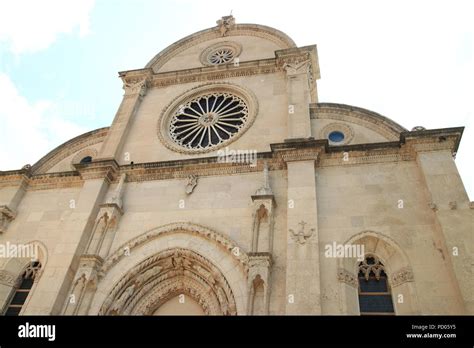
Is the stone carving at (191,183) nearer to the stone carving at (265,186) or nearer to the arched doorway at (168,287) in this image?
the arched doorway at (168,287)

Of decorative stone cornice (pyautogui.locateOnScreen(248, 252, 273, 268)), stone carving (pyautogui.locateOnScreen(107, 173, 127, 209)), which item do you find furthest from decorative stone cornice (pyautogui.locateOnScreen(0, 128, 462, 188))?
decorative stone cornice (pyautogui.locateOnScreen(248, 252, 273, 268))

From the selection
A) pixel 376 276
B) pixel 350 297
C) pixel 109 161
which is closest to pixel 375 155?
pixel 376 276

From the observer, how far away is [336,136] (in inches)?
553

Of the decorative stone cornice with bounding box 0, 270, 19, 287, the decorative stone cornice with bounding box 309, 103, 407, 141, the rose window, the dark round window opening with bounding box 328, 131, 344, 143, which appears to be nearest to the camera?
the decorative stone cornice with bounding box 0, 270, 19, 287

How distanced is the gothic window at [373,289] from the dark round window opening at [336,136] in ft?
15.3

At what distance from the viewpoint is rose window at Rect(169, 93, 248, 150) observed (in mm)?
15487

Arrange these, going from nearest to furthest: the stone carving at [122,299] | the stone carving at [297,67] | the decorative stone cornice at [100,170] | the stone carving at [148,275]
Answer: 1. the stone carving at [122,299]
2. the stone carving at [148,275]
3. the decorative stone cornice at [100,170]
4. the stone carving at [297,67]

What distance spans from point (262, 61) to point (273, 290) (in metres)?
10.3

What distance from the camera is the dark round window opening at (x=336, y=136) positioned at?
13883 millimetres

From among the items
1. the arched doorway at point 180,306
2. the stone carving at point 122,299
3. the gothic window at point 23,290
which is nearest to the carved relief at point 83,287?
the stone carving at point 122,299

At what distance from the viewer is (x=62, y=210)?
1399 cm

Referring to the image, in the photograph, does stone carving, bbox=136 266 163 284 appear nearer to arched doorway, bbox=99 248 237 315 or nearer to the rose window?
arched doorway, bbox=99 248 237 315

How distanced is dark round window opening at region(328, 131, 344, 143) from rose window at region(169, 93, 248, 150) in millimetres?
3372
